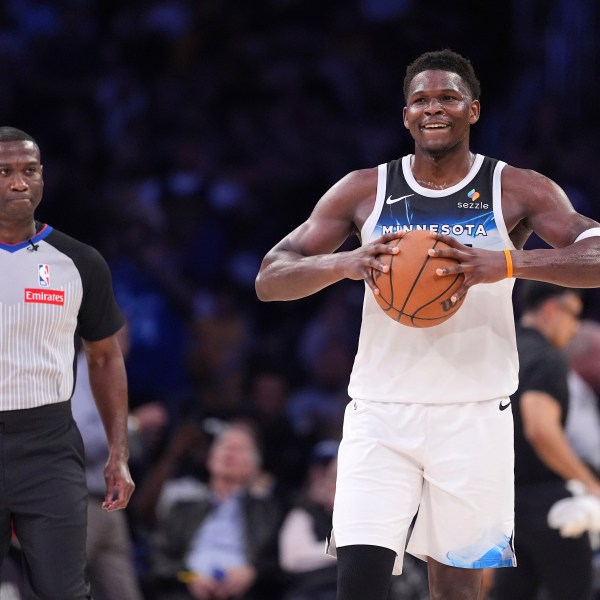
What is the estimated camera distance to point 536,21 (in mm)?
9867

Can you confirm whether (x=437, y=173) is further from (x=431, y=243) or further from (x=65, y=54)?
(x=65, y=54)

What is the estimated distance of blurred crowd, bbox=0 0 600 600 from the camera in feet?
28.6

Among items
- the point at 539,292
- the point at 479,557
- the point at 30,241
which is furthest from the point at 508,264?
the point at 539,292

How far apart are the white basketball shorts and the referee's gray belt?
39.7 inches

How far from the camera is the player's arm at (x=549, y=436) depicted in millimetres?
5215

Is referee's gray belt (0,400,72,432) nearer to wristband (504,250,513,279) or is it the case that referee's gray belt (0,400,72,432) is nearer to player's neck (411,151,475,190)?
player's neck (411,151,475,190)

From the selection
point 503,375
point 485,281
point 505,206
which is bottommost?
point 503,375

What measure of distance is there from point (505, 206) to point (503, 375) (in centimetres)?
55

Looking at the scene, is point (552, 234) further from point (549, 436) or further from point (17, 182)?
point (17, 182)

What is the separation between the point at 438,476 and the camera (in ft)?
12.4

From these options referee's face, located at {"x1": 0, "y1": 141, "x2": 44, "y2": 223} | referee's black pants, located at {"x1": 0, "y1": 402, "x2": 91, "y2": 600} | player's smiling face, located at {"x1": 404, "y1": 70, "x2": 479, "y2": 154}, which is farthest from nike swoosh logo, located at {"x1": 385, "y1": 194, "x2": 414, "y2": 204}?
referee's black pants, located at {"x1": 0, "y1": 402, "x2": 91, "y2": 600}


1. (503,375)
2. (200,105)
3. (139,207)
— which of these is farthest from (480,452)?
(200,105)

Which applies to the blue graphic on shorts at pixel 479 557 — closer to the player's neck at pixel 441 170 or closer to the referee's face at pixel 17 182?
the player's neck at pixel 441 170

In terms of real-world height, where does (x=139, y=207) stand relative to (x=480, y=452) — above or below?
above
